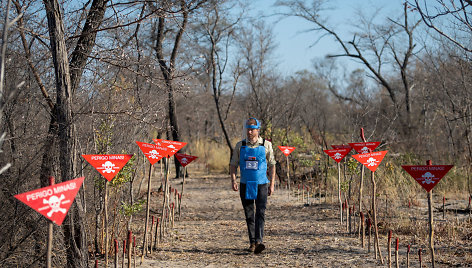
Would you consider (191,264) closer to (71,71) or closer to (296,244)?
(296,244)

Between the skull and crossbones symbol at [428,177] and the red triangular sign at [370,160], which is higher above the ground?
the red triangular sign at [370,160]

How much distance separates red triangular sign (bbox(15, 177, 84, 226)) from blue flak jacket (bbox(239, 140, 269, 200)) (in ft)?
9.48

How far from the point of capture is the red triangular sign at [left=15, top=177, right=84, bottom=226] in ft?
11.4

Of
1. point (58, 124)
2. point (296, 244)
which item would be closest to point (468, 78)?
point (296, 244)

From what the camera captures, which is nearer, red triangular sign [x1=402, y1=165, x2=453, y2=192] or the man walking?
red triangular sign [x1=402, y1=165, x2=453, y2=192]

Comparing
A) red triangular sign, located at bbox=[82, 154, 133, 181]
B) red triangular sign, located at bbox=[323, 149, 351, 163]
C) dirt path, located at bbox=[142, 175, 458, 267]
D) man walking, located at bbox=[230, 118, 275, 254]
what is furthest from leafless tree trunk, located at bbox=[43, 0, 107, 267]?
red triangular sign, located at bbox=[323, 149, 351, 163]

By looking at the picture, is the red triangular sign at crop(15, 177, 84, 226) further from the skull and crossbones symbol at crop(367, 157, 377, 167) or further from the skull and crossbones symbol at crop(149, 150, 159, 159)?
the skull and crossbones symbol at crop(367, 157, 377, 167)

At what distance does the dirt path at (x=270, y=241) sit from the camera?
6.16 m

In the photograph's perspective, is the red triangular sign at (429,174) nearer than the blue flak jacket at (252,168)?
Yes

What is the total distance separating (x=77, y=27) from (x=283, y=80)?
13266 mm

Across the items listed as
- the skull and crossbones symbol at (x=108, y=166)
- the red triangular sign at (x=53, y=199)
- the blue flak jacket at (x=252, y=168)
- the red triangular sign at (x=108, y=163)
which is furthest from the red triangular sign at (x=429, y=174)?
the red triangular sign at (x=53, y=199)

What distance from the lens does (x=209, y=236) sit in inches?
307

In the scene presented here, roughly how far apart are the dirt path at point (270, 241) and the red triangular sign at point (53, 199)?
2.49 meters

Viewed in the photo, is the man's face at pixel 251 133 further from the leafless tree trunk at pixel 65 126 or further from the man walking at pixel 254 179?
the leafless tree trunk at pixel 65 126
